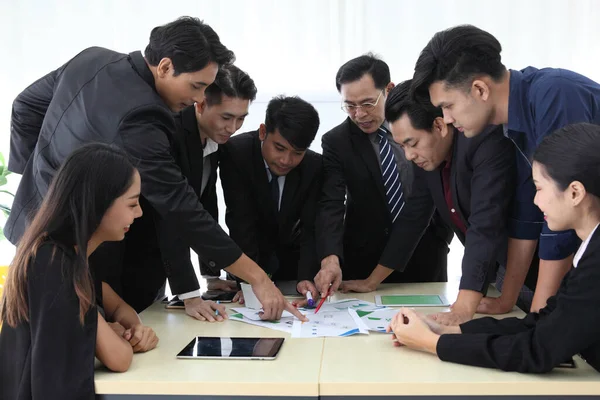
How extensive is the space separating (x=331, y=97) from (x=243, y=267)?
2318mm

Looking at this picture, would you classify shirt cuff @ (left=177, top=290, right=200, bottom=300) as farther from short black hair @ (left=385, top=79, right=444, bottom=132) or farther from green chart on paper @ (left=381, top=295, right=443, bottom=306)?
short black hair @ (left=385, top=79, right=444, bottom=132)

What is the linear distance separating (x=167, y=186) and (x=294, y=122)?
0.70 m

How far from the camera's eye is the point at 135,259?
2330 mm

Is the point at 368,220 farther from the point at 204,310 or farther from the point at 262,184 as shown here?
the point at 204,310

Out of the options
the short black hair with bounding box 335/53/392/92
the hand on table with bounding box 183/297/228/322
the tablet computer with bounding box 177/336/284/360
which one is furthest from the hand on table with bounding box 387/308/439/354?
the short black hair with bounding box 335/53/392/92

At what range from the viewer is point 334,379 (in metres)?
1.51

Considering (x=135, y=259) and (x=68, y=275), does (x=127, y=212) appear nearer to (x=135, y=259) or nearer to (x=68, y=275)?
(x=68, y=275)

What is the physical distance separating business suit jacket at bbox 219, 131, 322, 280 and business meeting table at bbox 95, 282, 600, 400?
959mm

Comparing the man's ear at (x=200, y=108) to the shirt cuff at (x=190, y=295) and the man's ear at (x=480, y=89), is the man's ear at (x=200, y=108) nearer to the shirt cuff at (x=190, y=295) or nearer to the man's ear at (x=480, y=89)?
the shirt cuff at (x=190, y=295)

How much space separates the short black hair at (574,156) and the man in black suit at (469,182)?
18.5 inches

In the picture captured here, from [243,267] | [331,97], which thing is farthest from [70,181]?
[331,97]

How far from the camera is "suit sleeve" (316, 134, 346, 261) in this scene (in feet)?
8.44

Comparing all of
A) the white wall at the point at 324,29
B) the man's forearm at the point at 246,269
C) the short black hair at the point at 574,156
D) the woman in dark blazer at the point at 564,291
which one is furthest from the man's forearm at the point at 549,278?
the white wall at the point at 324,29

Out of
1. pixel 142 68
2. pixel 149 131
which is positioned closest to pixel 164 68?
pixel 142 68
